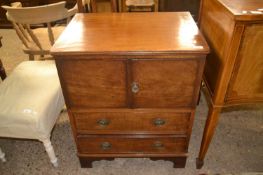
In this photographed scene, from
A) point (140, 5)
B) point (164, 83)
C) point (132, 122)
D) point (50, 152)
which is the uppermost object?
point (164, 83)

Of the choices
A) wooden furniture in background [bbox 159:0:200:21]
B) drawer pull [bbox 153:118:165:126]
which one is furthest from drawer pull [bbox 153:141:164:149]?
wooden furniture in background [bbox 159:0:200:21]

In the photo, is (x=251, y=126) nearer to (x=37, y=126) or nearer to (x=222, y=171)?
(x=222, y=171)

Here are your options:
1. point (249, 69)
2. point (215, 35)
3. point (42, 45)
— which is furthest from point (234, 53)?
point (42, 45)

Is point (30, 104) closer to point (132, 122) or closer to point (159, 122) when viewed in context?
point (132, 122)

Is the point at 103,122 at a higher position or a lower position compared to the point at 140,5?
lower

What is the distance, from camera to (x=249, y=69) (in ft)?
3.25

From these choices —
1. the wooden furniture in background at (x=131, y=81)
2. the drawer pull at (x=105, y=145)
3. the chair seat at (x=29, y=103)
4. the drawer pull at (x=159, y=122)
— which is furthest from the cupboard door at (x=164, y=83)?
the chair seat at (x=29, y=103)

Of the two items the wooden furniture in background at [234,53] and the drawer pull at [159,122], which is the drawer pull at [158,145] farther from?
the wooden furniture in background at [234,53]

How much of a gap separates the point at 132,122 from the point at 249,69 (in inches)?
25.7

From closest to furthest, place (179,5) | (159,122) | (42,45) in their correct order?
(159,122)
(42,45)
(179,5)

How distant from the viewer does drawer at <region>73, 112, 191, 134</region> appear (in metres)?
1.20

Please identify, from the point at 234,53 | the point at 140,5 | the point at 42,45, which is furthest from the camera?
the point at 140,5

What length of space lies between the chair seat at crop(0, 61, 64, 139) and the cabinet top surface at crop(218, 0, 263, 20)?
110cm

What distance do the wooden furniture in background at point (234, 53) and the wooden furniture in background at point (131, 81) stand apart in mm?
110
